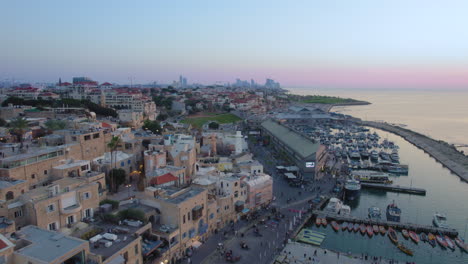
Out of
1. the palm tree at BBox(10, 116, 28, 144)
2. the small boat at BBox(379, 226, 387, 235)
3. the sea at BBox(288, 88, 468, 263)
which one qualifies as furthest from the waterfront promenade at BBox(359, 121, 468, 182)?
the palm tree at BBox(10, 116, 28, 144)

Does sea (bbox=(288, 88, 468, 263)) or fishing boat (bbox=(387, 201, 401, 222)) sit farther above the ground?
fishing boat (bbox=(387, 201, 401, 222))

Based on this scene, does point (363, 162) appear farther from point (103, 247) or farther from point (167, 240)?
point (103, 247)

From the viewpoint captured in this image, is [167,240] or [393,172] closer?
[167,240]

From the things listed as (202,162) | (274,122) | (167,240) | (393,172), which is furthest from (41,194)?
(274,122)

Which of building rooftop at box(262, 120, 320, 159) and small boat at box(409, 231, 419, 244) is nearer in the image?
small boat at box(409, 231, 419, 244)

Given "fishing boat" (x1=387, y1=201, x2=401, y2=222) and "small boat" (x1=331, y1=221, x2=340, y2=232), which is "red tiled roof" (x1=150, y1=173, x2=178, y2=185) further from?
"fishing boat" (x1=387, y1=201, x2=401, y2=222)

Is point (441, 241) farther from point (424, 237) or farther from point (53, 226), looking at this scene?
point (53, 226)

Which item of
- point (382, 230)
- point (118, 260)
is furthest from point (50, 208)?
point (382, 230)
